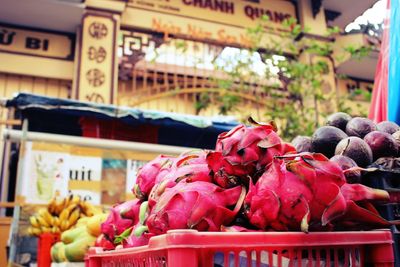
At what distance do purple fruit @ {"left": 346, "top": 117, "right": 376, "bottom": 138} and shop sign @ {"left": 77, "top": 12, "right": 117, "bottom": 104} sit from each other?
15.0 feet

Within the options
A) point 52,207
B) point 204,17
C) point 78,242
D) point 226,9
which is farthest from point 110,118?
point 226,9

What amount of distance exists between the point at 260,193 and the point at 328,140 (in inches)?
16.2

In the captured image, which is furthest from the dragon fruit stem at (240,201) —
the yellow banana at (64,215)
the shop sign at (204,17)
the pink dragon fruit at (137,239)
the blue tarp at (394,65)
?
the shop sign at (204,17)

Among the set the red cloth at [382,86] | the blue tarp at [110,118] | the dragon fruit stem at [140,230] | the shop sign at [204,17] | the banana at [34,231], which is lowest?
the banana at [34,231]

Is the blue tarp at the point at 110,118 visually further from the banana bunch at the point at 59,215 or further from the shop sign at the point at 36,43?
the shop sign at the point at 36,43

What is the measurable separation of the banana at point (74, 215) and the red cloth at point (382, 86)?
194cm

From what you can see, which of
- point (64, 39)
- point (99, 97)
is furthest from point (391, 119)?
point (64, 39)

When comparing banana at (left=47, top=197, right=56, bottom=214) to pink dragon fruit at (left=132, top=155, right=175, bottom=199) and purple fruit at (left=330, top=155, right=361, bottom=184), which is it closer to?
pink dragon fruit at (left=132, top=155, right=175, bottom=199)

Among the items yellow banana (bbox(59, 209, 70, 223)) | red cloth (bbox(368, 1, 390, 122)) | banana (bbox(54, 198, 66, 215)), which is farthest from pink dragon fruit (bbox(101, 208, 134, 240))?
banana (bbox(54, 198, 66, 215))

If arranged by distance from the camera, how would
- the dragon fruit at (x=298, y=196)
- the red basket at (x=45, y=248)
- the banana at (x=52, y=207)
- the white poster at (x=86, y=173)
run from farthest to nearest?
1. the white poster at (x=86, y=173)
2. the banana at (x=52, y=207)
3. the red basket at (x=45, y=248)
4. the dragon fruit at (x=298, y=196)

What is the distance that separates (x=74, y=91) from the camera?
5.54 meters

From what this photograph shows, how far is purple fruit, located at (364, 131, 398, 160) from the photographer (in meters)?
1.02

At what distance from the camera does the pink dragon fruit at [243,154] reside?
80 cm

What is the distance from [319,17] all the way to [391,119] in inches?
241
